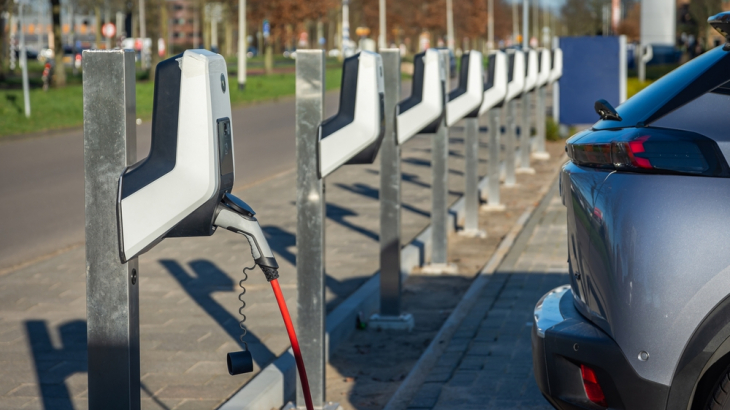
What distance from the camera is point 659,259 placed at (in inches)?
105

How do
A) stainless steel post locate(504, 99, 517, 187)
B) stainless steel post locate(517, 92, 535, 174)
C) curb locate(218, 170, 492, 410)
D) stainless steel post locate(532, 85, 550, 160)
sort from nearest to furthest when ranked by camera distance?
curb locate(218, 170, 492, 410) → stainless steel post locate(504, 99, 517, 187) → stainless steel post locate(517, 92, 535, 174) → stainless steel post locate(532, 85, 550, 160)

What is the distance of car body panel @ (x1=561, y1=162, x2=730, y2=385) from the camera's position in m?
2.63

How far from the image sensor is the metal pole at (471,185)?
8914 millimetres

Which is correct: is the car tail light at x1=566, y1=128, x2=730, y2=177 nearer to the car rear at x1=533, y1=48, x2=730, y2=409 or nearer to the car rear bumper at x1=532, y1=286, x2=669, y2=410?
the car rear at x1=533, y1=48, x2=730, y2=409

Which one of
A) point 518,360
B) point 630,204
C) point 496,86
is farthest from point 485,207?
point 630,204

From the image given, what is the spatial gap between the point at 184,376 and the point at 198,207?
220cm

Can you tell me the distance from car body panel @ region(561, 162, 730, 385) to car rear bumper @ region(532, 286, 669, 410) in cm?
4

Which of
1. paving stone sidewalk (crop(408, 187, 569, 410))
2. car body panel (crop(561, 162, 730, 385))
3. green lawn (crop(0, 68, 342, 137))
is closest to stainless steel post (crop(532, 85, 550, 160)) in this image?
paving stone sidewalk (crop(408, 187, 569, 410))

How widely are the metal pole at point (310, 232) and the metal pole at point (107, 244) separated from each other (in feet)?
5.22

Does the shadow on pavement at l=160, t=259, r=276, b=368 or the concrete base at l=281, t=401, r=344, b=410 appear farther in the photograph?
the shadow on pavement at l=160, t=259, r=276, b=368

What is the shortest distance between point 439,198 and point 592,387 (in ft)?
14.5

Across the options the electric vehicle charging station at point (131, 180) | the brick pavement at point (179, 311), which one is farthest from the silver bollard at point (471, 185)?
the electric vehicle charging station at point (131, 180)

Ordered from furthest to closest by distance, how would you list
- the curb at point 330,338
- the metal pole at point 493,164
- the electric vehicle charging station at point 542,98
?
the electric vehicle charging station at point 542,98, the metal pole at point 493,164, the curb at point 330,338

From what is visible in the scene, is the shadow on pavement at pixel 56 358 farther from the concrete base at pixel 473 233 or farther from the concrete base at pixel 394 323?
the concrete base at pixel 473 233
